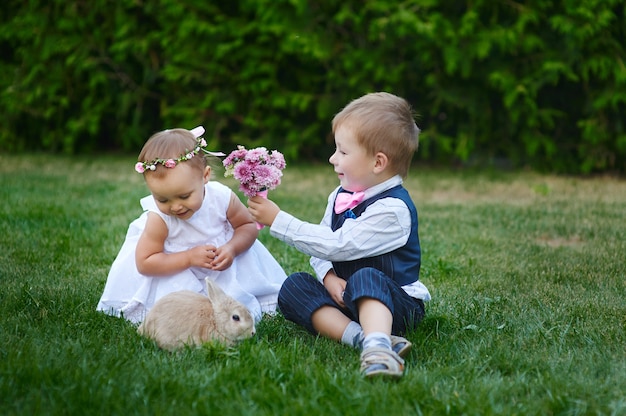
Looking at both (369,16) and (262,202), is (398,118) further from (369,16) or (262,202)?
(369,16)

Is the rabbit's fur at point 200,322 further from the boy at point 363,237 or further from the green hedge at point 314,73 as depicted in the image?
the green hedge at point 314,73

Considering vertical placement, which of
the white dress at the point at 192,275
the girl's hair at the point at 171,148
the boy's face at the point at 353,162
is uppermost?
the boy's face at the point at 353,162

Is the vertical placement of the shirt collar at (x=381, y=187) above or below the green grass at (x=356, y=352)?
above

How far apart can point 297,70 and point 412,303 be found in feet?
20.2

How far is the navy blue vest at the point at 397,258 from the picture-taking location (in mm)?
2914

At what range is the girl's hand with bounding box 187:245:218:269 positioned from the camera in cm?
313

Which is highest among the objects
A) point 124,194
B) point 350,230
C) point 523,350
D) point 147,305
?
point 350,230

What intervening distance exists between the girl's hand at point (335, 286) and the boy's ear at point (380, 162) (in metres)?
0.46

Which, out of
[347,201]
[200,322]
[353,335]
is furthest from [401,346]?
[200,322]

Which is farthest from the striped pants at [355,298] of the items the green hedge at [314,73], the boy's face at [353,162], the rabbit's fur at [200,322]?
the green hedge at [314,73]

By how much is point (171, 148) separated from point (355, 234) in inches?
32.2

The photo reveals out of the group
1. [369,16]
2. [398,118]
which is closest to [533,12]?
[369,16]

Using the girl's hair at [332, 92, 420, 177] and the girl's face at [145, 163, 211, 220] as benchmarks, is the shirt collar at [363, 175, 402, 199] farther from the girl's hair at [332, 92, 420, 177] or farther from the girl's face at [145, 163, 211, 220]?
the girl's face at [145, 163, 211, 220]

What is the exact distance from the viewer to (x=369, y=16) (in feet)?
26.9
